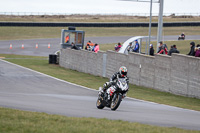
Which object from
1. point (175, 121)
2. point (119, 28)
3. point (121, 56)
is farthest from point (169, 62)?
point (119, 28)

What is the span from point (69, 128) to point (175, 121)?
3445 millimetres

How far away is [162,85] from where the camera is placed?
21.0 meters

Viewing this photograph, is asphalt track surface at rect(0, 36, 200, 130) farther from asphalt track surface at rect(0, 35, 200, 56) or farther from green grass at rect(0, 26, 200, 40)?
green grass at rect(0, 26, 200, 40)

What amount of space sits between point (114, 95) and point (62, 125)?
3781 millimetres

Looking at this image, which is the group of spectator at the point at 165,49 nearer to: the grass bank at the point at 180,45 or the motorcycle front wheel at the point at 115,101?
the motorcycle front wheel at the point at 115,101

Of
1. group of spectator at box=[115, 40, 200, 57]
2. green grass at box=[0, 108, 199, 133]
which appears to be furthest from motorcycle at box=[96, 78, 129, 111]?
group of spectator at box=[115, 40, 200, 57]

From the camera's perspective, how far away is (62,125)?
9.34 m

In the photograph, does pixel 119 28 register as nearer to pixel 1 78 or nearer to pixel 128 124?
pixel 1 78

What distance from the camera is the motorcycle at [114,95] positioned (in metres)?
12.6

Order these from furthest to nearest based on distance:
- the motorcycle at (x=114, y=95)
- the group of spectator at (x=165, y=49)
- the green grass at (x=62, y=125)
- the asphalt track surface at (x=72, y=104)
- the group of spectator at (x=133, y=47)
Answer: the group of spectator at (x=133, y=47) → the group of spectator at (x=165, y=49) → the motorcycle at (x=114, y=95) → the asphalt track surface at (x=72, y=104) → the green grass at (x=62, y=125)

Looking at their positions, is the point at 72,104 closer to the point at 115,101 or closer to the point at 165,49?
the point at 115,101

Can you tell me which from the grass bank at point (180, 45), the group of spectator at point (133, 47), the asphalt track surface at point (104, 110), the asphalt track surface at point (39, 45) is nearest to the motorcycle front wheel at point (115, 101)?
the asphalt track surface at point (104, 110)

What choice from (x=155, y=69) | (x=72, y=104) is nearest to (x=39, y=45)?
(x=155, y=69)

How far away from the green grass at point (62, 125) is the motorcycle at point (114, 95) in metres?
2.46
